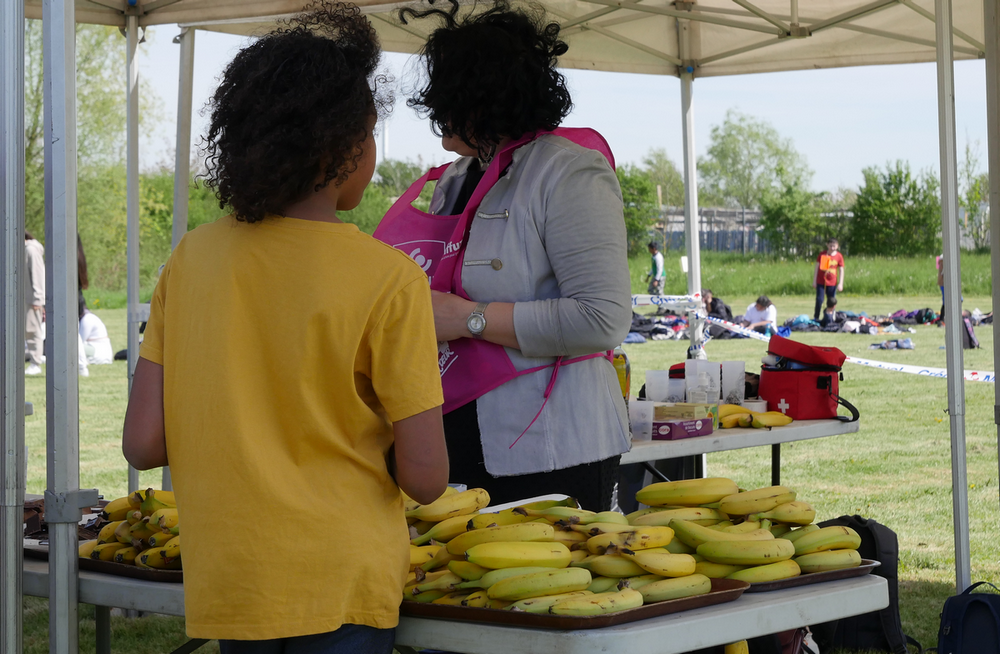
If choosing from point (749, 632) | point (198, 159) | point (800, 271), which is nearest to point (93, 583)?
point (198, 159)

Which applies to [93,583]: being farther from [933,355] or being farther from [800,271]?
[800,271]

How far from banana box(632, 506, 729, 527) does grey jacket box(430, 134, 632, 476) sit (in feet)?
0.88

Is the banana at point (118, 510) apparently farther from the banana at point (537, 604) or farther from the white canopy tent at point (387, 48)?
the banana at point (537, 604)

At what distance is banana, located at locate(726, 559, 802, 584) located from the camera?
1.42 m

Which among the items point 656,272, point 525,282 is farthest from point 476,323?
point 656,272

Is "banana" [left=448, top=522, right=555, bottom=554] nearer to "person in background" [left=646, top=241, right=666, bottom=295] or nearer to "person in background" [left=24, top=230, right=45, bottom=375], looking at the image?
"person in background" [left=24, top=230, right=45, bottom=375]

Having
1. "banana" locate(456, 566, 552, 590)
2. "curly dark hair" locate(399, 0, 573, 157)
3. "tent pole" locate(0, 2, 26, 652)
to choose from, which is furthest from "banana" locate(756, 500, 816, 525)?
"tent pole" locate(0, 2, 26, 652)

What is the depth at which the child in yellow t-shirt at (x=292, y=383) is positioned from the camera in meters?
1.15

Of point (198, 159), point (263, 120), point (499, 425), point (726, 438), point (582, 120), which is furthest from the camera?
point (582, 120)

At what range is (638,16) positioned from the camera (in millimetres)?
5121

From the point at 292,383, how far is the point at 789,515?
0.90 meters

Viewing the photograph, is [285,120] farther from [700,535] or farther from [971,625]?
[971,625]

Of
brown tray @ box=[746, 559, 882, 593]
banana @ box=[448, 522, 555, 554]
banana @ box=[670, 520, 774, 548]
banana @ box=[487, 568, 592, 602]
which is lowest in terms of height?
brown tray @ box=[746, 559, 882, 593]

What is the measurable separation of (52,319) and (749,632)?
45.0 inches
